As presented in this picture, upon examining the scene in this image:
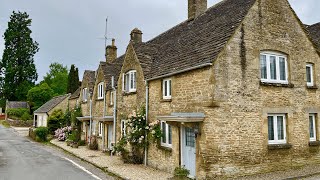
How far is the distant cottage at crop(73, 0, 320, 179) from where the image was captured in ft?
40.2

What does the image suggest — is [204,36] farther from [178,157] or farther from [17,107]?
[17,107]

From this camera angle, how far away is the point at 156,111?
16062 mm

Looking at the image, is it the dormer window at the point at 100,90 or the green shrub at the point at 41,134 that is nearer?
the dormer window at the point at 100,90

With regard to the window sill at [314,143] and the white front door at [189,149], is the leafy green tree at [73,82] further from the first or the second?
the window sill at [314,143]

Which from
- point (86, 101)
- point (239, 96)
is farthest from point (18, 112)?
point (239, 96)

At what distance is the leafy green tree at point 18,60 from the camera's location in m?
70.2

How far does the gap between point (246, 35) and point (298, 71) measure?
3.75 meters

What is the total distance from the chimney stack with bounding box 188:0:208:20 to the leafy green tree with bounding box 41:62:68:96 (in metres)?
73.1

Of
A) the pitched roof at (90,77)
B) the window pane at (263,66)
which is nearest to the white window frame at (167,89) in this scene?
the window pane at (263,66)

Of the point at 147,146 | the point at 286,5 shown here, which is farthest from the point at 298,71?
the point at 147,146

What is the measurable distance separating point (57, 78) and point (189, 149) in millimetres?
86805

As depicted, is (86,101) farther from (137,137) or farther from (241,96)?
(241,96)

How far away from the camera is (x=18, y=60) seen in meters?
71.3

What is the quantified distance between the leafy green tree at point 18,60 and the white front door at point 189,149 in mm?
65805
